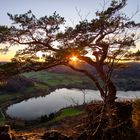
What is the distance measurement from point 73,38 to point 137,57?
5.52 metres

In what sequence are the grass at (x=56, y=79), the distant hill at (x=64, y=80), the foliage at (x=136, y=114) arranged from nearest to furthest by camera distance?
the foliage at (x=136, y=114) < the distant hill at (x=64, y=80) < the grass at (x=56, y=79)

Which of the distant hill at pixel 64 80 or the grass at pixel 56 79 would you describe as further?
the grass at pixel 56 79

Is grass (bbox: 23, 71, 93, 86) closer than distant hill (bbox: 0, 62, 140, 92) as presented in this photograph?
No

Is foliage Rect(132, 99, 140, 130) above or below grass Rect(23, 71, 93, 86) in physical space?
below

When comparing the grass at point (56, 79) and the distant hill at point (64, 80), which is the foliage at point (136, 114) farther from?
the grass at point (56, 79)

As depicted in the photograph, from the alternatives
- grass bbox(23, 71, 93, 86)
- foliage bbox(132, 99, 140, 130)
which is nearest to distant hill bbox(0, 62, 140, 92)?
grass bbox(23, 71, 93, 86)

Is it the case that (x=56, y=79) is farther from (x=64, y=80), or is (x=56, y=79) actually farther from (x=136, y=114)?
(x=136, y=114)

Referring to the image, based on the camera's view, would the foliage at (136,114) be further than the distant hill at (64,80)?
No

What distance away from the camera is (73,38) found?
2181cm

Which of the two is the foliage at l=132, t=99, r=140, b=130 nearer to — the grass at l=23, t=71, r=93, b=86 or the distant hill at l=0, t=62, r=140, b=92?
the distant hill at l=0, t=62, r=140, b=92

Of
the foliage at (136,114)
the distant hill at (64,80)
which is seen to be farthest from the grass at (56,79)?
the foliage at (136,114)

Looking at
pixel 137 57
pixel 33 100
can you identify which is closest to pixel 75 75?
pixel 33 100

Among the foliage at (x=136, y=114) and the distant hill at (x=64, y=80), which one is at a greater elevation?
the distant hill at (x=64, y=80)

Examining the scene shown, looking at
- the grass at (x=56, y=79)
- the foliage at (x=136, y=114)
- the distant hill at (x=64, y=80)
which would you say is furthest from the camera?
the grass at (x=56, y=79)
